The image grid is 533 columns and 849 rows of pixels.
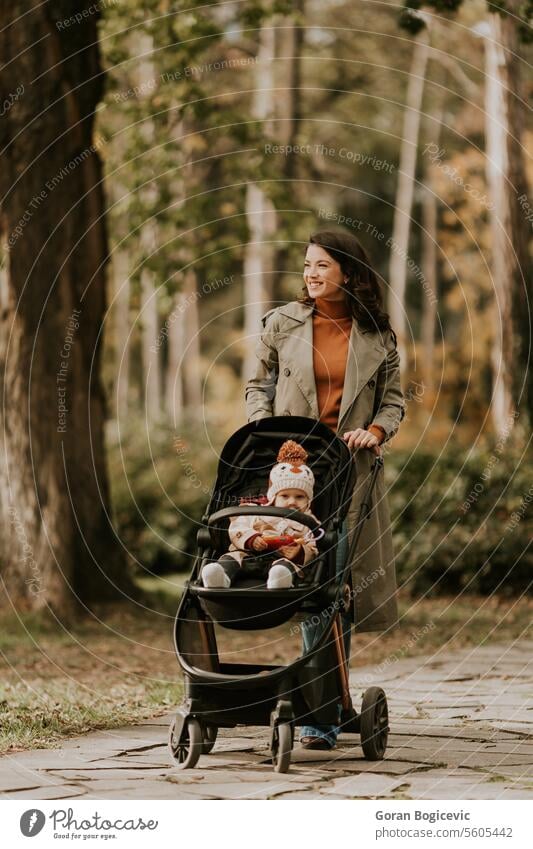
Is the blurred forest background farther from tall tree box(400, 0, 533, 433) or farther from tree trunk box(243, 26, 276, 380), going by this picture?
tree trunk box(243, 26, 276, 380)

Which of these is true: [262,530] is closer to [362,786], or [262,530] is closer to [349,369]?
[349,369]

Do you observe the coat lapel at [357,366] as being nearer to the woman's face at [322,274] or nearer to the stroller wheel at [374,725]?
the woman's face at [322,274]

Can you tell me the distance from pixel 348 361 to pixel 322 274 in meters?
0.40

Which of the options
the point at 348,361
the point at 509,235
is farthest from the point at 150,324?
the point at 348,361

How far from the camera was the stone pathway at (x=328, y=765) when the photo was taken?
4688 mm

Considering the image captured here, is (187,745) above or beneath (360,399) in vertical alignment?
beneath

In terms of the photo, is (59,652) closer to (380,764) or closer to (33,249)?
(33,249)

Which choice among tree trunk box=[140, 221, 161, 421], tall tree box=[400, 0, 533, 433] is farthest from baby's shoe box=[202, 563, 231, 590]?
tall tree box=[400, 0, 533, 433]

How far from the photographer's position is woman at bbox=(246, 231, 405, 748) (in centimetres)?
558

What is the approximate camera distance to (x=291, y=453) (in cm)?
531

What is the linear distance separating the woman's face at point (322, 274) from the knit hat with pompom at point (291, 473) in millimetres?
724

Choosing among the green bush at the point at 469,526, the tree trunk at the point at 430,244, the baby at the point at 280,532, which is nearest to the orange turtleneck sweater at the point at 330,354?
the baby at the point at 280,532

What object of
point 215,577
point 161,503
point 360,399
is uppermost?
point 161,503
